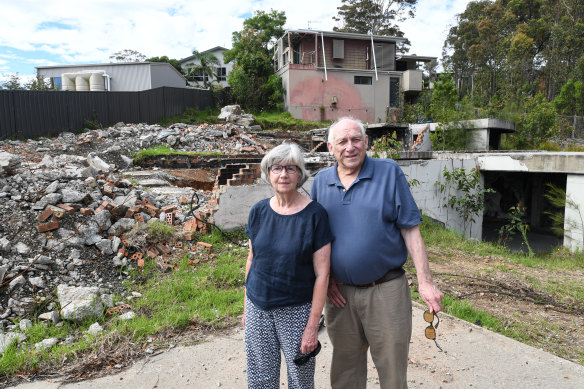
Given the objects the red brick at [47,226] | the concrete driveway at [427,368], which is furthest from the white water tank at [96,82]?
the concrete driveway at [427,368]

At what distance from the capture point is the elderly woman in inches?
77.0

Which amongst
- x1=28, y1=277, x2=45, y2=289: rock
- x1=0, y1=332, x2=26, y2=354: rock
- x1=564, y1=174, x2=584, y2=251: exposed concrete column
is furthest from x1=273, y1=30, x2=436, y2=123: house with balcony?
x1=0, y1=332, x2=26, y2=354: rock

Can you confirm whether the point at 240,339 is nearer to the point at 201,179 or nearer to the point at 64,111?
the point at 201,179

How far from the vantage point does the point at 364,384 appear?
223 cm

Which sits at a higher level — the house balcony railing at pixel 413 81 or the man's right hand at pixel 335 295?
the house balcony railing at pixel 413 81

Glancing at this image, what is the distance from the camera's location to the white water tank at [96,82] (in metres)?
20.9

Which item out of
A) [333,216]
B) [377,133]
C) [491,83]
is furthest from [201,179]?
[491,83]

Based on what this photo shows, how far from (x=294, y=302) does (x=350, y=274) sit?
323mm

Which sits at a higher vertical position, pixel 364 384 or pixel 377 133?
pixel 377 133

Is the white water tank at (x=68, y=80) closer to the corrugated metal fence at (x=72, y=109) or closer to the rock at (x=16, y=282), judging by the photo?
the corrugated metal fence at (x=72, y=109)

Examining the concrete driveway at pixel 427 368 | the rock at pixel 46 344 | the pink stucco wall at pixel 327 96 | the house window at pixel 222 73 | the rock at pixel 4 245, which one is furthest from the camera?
the house window at pixel 222 73

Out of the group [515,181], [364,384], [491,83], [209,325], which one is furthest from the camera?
[491,83]

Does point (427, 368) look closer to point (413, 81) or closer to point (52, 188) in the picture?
point (52, 188)

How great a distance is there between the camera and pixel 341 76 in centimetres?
2400
